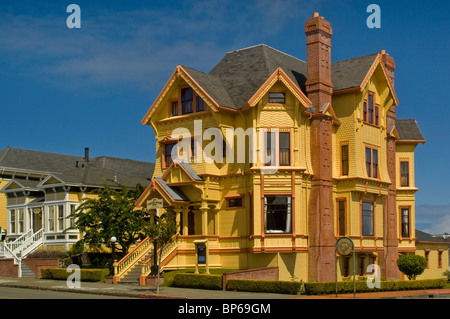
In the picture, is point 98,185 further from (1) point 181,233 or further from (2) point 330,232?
(2) point 330,232

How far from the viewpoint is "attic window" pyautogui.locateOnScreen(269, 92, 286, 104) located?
1585 inches

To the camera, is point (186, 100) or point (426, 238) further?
point (426, 238)

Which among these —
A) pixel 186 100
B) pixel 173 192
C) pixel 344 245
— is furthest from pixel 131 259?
pixel 344 245

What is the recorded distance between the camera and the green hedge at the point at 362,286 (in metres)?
32.5

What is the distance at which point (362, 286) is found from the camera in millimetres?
34656

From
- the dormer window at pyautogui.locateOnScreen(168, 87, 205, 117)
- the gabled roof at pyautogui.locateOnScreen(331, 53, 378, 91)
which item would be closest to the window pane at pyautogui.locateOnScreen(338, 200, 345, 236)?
the gabled roof at pyautogui.locateOnScreen(331, 53, 378, 91)

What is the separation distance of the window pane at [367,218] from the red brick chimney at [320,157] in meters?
3.74

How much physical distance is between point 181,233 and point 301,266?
26.7ft

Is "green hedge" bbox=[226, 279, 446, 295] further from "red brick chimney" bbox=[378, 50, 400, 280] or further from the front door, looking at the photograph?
the front door

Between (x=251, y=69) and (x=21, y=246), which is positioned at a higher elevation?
(x=251, y=69)

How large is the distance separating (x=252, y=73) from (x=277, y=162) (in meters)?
7.28

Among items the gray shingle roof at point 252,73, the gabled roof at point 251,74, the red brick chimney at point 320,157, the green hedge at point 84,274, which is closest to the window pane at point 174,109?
the gabled roof at point 251,74
